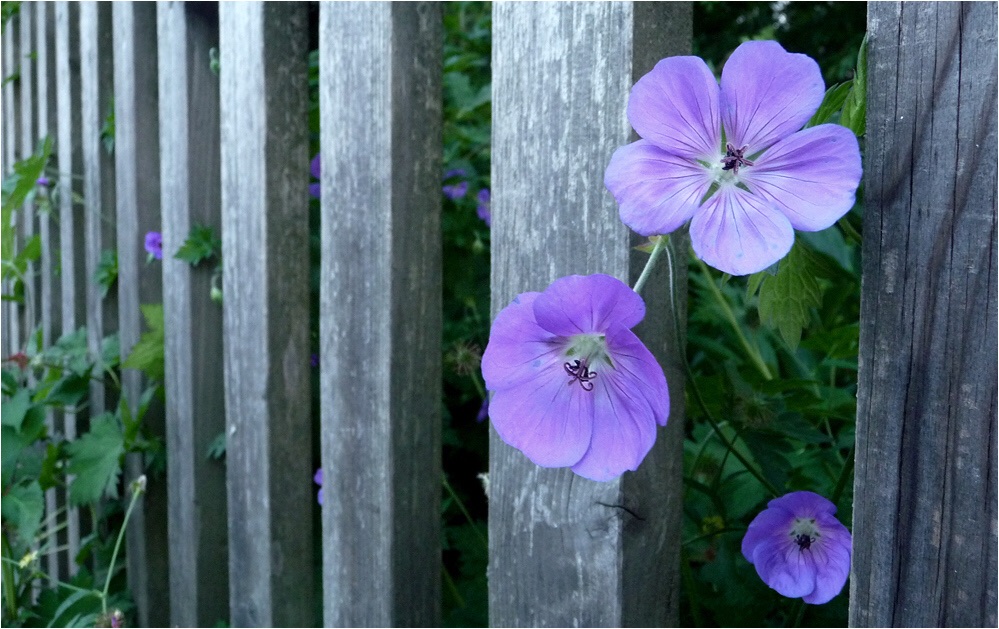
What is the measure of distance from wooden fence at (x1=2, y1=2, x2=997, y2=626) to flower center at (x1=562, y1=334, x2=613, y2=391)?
0.75ft

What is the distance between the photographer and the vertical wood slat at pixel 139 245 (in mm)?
2105

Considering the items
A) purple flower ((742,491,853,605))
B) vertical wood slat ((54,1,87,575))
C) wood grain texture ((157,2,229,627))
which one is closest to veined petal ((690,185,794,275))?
purple flower ((742,491,853,605))

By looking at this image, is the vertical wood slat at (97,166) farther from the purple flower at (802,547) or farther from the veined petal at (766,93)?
the veined petal at (766,93)

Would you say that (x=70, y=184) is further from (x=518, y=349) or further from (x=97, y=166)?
(x=518, y=349)

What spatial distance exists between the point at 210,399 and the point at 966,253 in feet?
5.13

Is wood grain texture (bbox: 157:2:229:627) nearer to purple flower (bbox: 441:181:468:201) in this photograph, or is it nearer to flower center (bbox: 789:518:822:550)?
purple flower (bbox: 441:181:468:201)

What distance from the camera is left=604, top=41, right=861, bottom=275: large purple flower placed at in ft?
2.28

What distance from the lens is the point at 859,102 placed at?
0.81 metres

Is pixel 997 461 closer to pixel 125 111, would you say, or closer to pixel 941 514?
pixel 941 514

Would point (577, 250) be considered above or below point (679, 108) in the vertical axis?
below

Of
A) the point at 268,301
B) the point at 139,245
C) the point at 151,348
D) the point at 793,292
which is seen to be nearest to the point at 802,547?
the point at 793,292

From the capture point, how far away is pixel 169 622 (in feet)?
7.20

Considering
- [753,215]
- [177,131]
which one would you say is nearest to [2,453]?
[177,131]

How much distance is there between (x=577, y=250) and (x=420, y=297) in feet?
1.31
